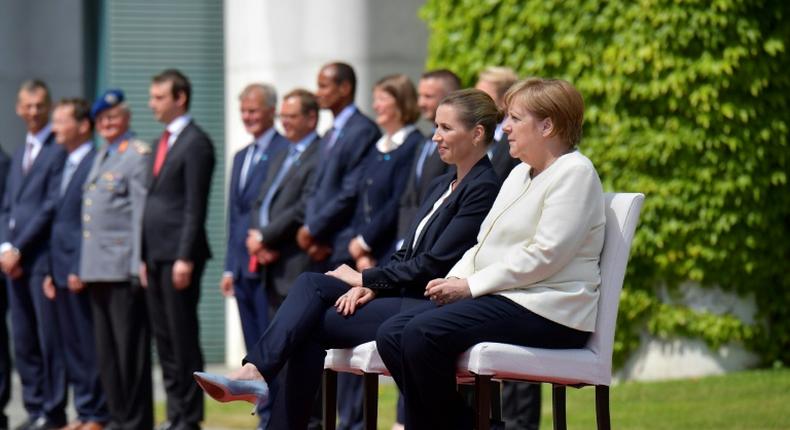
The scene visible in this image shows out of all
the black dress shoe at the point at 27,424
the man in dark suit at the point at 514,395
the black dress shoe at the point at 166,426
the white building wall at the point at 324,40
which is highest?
the white building wall at the point at 324,40

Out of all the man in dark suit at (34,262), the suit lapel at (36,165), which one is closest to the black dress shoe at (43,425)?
the man in dark suit at (34,262)

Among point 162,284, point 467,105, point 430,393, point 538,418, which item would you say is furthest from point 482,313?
point 162,284

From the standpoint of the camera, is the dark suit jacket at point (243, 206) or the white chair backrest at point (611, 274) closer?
the white chair backrest at point (611, 274)

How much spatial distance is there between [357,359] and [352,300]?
9.6 inches

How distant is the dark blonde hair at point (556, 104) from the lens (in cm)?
622

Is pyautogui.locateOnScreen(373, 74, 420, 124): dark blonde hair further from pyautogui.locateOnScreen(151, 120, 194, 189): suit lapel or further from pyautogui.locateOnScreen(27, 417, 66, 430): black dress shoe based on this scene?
pyautogui.locateOnScreen(27, 417, 66, 430): black dress shoe

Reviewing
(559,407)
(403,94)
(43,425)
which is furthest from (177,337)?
(559,407)

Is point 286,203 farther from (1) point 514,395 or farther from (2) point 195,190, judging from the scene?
(1) point 514,395

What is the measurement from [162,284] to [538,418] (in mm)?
2688

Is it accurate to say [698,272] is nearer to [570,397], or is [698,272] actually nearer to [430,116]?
[570,397]

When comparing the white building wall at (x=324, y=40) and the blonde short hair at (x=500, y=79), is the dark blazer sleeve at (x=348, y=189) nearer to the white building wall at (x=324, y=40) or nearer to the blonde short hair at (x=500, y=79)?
the blonde short hair at (x=500, y=79)

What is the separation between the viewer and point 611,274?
6168 mm

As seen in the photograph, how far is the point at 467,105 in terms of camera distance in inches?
264

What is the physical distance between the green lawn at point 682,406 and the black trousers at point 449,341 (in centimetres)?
302
